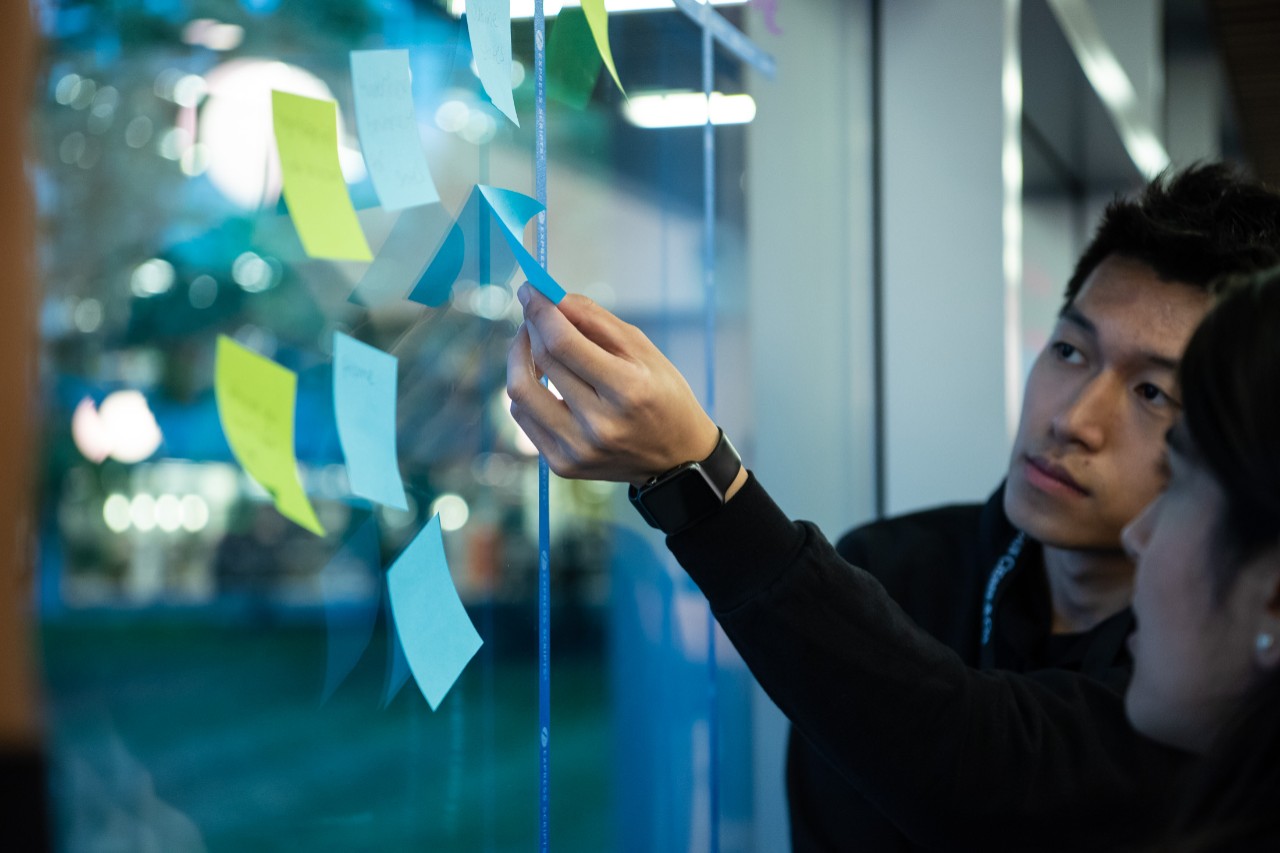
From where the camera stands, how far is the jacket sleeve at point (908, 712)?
0.89 metres

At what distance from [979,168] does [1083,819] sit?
45.7 inches

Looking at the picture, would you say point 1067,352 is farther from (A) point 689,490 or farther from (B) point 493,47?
(B) point 493,47

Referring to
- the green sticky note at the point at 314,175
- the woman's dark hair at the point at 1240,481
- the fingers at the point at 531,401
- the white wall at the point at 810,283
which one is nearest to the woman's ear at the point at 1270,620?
the woman's dark hair at the point at 1240,481

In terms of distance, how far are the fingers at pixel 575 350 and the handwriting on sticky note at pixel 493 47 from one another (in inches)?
7.9

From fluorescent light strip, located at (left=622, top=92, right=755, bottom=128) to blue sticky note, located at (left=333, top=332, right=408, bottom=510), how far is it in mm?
459

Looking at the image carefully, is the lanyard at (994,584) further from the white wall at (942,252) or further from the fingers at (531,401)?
the fingers at (531,401)

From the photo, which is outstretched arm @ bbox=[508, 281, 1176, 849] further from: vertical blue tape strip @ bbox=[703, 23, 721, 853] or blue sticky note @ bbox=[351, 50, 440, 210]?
vertical blue tape strip @ bbox=[703, 23, 721, 853]

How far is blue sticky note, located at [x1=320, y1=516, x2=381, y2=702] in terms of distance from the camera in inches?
38.3

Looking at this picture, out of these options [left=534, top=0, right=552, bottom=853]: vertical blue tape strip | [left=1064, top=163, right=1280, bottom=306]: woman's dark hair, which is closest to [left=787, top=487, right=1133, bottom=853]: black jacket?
[left=1064, top=163, right=1280, bottom=306]: woman's dark hair

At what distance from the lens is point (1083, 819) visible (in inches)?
39.0

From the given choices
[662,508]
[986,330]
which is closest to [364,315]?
[662,508]

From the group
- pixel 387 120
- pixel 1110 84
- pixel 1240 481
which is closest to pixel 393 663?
pixel 387 120

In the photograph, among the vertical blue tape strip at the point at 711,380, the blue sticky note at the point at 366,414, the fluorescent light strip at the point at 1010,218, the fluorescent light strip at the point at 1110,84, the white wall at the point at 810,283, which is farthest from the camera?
the fluorescent light strip at the point at 1110,84

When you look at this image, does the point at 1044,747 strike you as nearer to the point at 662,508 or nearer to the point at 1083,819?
the point at 1083,819
